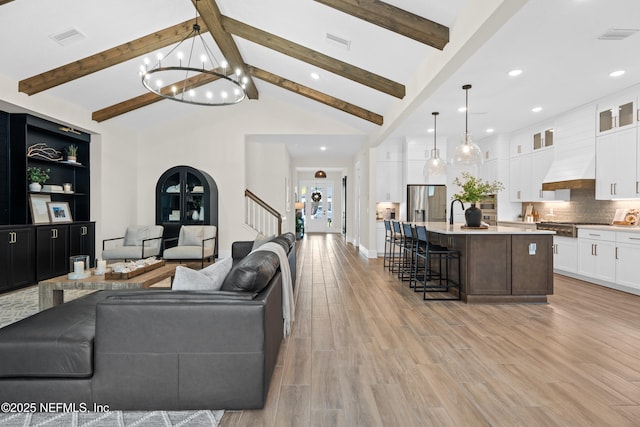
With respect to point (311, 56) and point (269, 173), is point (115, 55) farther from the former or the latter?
point (269, 173)

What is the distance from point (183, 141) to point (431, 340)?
7.23 m

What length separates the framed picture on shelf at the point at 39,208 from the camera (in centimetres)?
541

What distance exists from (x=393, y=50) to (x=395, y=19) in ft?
2.47

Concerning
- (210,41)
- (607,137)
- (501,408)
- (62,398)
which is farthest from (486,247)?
(210,41)

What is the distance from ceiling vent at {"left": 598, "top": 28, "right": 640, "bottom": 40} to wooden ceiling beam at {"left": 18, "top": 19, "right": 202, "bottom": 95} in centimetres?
510

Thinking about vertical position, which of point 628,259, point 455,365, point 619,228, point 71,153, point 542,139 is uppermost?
point 542,139

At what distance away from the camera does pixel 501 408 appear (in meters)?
2.00

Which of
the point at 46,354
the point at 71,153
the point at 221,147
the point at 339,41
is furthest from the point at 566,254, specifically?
the point at 71,153

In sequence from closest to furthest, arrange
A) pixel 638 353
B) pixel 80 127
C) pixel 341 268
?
pixel 638 353, pixel 80 127, pixel 341 268

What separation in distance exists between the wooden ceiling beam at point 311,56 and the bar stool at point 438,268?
7.57 feet

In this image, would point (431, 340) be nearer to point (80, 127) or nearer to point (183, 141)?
point (80, 127)

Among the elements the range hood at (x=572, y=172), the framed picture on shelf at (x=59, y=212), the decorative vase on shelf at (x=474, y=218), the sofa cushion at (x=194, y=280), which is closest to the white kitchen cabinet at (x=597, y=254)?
the range hood at (x=572, y=172)

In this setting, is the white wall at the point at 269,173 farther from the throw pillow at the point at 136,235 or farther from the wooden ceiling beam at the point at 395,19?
the wooden ceiling beam at the point at 395,19

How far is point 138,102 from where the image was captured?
22.7 feet
